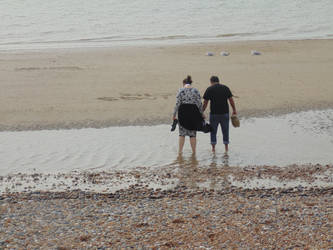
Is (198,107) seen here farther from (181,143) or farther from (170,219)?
(170,219)

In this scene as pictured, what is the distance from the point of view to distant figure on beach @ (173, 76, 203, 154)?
976 centimetres

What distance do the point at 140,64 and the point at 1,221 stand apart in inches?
633

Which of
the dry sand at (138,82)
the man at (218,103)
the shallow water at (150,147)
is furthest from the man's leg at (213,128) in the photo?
the dry sand at (138,82)

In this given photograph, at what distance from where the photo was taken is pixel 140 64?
73.0 feet

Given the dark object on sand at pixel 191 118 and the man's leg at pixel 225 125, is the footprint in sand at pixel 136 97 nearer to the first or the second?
the man's leg at pixel 225 125

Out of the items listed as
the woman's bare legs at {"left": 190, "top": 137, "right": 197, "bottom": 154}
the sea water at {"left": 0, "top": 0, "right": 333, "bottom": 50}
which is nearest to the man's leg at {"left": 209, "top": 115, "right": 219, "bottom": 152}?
the woman's bare legs at {"left": 190, "top": 137, "right": 197, "bottom": 154}

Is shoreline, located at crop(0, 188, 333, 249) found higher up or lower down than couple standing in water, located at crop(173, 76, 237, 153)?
lower down

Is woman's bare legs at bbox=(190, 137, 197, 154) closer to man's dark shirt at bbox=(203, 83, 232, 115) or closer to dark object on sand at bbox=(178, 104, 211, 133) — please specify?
dark object on sand at bbox=(178, 104, 211, 133)

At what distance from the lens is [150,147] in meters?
10.9

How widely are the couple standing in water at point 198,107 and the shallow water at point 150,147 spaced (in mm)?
450

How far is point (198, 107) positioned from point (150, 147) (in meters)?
1.61

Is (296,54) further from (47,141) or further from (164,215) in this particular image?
(164,215)

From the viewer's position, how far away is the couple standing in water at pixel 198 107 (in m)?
9.78

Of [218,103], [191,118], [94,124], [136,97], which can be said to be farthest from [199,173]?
[136,97]
